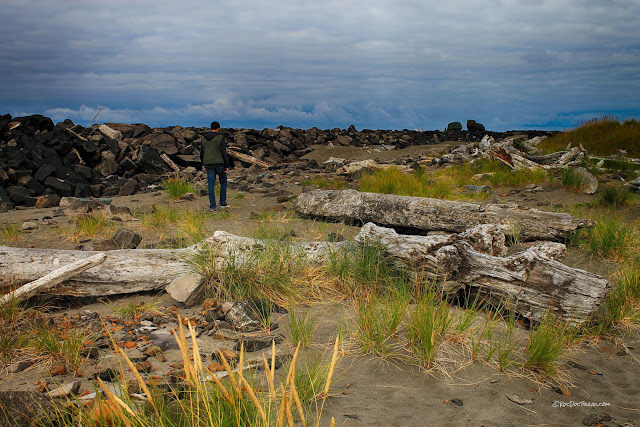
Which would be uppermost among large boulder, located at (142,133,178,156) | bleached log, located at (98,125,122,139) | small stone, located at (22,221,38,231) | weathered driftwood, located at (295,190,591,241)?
bleached log, located at (98,125,122,139)

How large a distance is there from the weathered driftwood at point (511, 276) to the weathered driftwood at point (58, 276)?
300 centimetres

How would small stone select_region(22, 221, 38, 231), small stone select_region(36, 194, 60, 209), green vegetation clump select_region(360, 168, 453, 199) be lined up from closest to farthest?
small stone select_region(22, 221, 38, 231)
green vegetation clump select_region(360, 168, 453, 199)
small stone select_region(36, 194, 60, 209)

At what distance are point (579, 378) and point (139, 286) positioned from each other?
4164 millimetres

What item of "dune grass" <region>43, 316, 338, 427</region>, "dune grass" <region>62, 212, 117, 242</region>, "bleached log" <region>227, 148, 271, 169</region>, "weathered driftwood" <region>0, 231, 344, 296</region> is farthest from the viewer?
"bleached log" <region>227, 148, 271, 169</region>

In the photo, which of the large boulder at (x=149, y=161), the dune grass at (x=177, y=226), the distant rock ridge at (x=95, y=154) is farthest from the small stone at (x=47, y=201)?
the large boulder at (x=149, y=161)

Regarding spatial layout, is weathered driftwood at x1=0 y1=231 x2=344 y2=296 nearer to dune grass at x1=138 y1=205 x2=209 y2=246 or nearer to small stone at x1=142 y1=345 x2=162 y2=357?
dune grass at x1=138 y1=205 x2=209 y2=246

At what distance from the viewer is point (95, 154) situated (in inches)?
703

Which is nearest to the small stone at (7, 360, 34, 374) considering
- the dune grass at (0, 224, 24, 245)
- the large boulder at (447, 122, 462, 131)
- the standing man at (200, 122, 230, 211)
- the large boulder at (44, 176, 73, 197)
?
the dune grass at (0, 224, 24, 245)

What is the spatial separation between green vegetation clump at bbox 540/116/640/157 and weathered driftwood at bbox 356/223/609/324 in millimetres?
14548

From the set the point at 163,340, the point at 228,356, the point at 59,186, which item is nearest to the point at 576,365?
the point at 228,356

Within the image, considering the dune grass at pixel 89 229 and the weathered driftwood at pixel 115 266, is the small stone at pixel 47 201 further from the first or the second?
the weathered driftwood at pixel 115 266

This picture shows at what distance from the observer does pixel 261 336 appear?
4.14 metres

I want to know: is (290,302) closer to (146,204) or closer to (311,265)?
(311,265)

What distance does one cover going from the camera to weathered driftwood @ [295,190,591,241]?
23.0 ft
